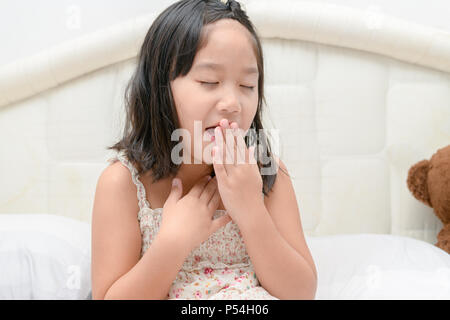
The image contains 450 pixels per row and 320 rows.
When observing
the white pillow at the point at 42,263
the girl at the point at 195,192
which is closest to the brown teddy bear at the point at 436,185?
the girl at the point at 195,192

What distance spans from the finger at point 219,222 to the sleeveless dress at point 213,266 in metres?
0.03

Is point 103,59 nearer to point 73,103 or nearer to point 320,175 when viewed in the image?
point 73,103

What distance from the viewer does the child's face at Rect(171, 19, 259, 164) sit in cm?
81

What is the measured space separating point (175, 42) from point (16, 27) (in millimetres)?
876

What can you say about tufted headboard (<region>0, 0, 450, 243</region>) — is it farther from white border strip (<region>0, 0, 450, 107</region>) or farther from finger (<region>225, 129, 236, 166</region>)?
finger (<region>225, 129, 236, 166</region>)

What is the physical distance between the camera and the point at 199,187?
917 mm

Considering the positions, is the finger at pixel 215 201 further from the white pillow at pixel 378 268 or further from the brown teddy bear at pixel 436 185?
the brown teddy bear at pixel 436 185

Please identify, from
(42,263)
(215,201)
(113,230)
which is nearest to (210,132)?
(215,201)

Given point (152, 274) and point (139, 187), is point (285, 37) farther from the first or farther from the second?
point (152, 274)

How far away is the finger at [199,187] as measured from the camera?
90 centimetres

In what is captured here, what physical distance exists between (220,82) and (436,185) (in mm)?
742

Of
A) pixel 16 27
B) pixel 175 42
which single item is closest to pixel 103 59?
pixel 16 27

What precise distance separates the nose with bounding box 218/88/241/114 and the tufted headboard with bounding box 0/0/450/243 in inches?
22.2

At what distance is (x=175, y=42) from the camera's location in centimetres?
85
